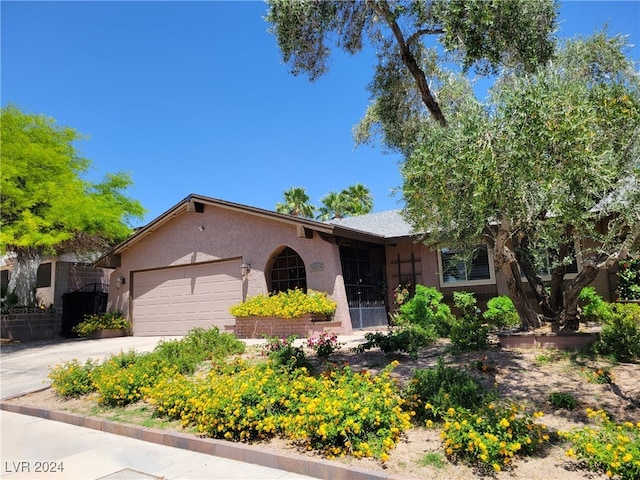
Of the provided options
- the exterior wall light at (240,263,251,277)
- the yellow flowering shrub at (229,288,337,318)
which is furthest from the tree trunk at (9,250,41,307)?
the yellow flowering shrub at (229,288,337,318)

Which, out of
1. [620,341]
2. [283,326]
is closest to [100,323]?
[283,326]

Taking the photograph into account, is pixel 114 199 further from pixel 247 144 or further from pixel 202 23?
pixel 202 23

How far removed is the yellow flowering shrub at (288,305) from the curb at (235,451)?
6.77 metres

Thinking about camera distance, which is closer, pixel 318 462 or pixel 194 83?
pixel 318 462

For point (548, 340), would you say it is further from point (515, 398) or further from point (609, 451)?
point (609, 451)

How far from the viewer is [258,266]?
572 inches

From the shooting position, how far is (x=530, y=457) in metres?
4.15

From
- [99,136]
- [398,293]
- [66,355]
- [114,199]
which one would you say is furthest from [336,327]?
[99,136]

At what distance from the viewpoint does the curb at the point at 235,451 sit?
4.10 m

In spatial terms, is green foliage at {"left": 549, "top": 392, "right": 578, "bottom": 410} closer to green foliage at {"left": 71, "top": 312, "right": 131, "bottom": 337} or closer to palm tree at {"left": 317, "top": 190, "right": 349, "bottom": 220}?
green foliage at {"left": 71, "top": 312, "right": 131, "bottom": 337}

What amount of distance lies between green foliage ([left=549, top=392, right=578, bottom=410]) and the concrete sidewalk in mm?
2673

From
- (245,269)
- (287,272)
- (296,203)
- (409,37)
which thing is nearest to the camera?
(409,37)

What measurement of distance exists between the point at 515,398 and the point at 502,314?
267 inches

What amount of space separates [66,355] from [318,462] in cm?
1118
